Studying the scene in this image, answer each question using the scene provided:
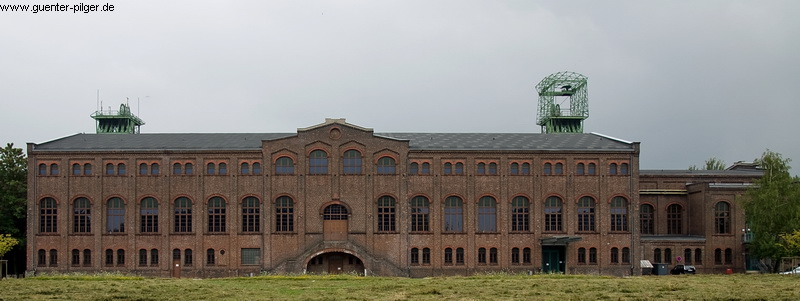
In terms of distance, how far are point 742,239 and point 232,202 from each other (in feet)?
132

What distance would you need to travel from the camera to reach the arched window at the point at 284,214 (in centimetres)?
7006

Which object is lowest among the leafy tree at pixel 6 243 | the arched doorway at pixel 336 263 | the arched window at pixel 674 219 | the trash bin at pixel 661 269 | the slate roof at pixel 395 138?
the trash bin at pixel 661 269

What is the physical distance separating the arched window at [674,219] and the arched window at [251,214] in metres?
34.4

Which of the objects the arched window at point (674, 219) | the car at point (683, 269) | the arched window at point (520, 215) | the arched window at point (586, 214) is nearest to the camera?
the car at point (683, 269)

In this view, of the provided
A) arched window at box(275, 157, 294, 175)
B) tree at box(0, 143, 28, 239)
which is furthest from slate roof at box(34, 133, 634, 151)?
tree at box(0, 143, 28, 239)

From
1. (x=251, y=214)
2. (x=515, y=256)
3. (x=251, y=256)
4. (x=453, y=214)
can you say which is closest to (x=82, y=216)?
(x=251, y=214)

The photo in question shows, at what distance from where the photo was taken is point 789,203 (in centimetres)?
6812

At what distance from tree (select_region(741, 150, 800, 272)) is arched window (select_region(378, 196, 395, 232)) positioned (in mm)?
27203

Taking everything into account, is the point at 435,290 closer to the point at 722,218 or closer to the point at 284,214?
the point at 284,214

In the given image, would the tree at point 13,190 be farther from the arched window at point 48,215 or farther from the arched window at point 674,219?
the arched window at point 674,219

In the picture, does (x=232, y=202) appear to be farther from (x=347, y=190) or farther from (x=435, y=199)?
(x=435, y=199)

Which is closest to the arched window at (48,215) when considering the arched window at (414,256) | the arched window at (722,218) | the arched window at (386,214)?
the arched window at (386,214)

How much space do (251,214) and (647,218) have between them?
33.2 meters

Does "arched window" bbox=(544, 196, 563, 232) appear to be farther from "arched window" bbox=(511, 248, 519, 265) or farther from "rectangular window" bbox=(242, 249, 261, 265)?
"rectangular window" bbox=(242, 249, 261, 265)
